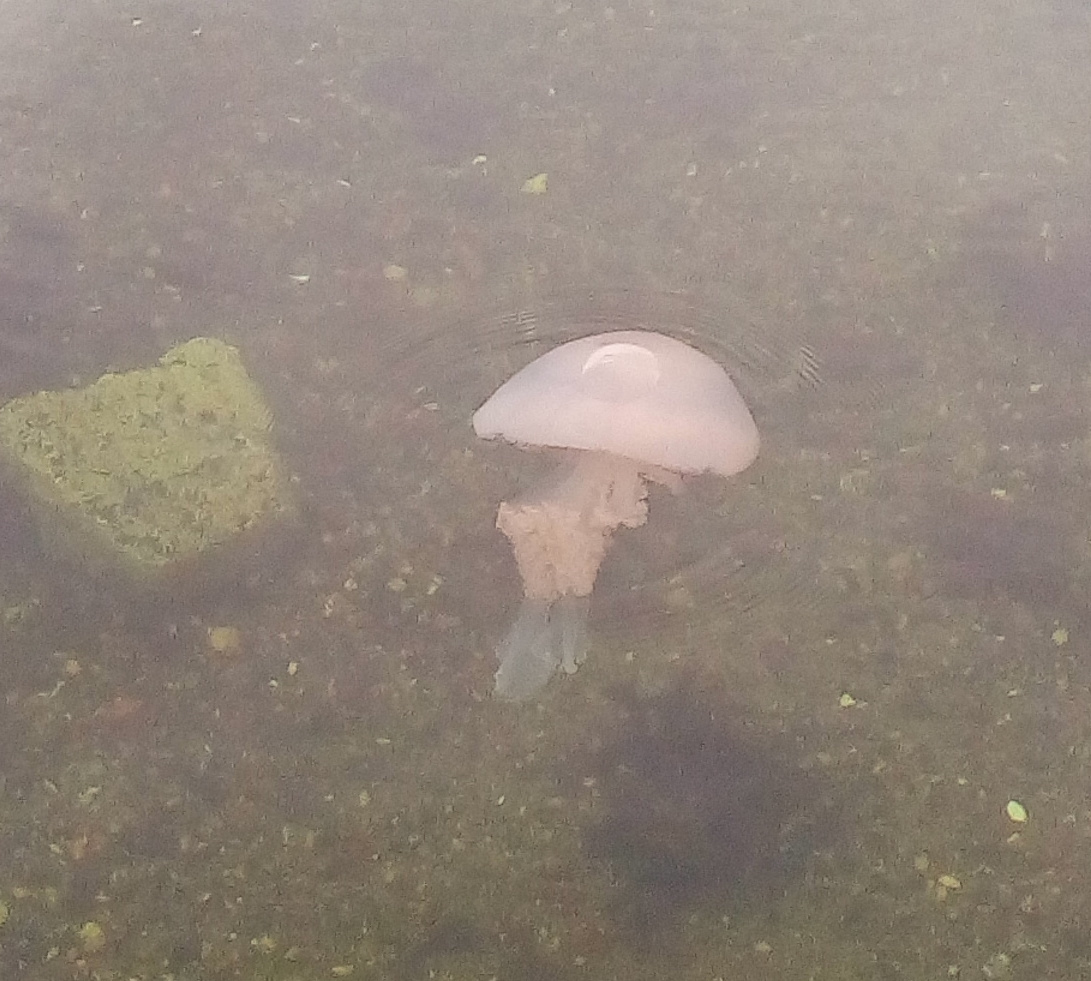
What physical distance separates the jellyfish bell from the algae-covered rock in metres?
0.39

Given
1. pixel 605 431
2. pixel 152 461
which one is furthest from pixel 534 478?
pixel 152 461

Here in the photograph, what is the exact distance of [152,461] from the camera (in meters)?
2.10

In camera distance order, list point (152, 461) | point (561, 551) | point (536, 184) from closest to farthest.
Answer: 1. point (561, 551)
2. point (152, 461)
3. point (536, 184)

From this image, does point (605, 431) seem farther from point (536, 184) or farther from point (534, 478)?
point (536, 184)

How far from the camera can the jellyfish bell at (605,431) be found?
202 cm

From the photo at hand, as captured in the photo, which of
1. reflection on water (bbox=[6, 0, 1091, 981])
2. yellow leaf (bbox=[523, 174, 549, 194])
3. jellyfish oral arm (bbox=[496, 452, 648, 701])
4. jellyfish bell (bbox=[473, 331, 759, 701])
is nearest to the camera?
reflection on water (bbox=[6, 0, 1091, 981])

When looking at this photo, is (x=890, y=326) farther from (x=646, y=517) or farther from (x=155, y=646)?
(x=155, y=646)

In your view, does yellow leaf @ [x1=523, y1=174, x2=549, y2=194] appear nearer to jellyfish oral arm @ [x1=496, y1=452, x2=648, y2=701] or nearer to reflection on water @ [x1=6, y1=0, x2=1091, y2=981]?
reflection on water @ [x1=6, y1=0, x2=1091, y2=981]

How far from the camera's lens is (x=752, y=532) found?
2.04m

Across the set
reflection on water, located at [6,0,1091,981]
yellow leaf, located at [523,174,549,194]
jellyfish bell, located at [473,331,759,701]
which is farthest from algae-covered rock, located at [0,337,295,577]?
yellow leaf, located at [523,174,549,194]

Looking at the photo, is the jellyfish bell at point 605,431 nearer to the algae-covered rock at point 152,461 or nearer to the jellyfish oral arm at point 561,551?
the jellyfish oral arm at point 561,551

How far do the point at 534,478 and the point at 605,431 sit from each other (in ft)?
0.47

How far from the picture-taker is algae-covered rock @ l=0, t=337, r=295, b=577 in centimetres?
203

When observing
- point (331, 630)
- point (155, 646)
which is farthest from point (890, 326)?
point (155, 646)
